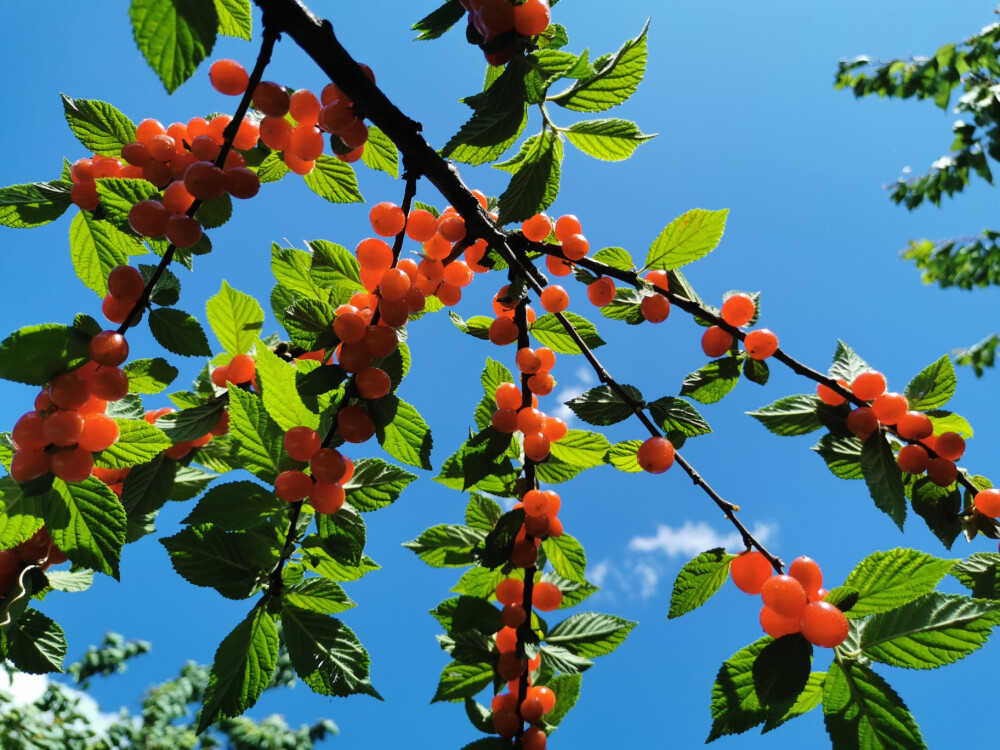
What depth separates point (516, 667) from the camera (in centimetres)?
134

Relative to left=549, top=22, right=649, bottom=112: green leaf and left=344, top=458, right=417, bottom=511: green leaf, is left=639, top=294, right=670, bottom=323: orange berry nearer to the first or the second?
left=549, top=22, right=649, bottom=112: green leaf

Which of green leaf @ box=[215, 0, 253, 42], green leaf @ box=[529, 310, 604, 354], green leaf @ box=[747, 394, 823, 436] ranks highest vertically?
green leaf @ box=[215, 0, 253, 42]

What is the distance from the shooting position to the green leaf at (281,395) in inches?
42.3

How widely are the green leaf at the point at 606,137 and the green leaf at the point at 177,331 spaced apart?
2.65ft

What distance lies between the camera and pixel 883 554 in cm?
100

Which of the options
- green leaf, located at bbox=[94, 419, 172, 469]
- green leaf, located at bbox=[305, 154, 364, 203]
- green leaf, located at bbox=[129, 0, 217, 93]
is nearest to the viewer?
green leaf, located at bbox=[129, 0, 217, 93]

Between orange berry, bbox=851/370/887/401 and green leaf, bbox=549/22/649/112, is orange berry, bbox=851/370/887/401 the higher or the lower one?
the lower one

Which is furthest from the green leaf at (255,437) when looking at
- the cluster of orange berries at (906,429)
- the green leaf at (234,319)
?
the cluster of orange berries at (906,429)

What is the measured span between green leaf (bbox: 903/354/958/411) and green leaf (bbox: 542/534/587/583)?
0.84 metres

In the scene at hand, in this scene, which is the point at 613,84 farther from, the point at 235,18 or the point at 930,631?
the point at 930,631

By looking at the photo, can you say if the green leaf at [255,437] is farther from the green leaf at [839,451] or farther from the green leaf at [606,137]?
the green leaf at [839,451]

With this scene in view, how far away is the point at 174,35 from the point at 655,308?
1032 mm

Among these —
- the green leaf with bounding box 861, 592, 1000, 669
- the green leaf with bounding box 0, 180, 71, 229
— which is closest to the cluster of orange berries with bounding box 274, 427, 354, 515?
the green leaf with bounding box 0, 180, 71, 229

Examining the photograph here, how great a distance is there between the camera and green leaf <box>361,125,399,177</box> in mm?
1342
